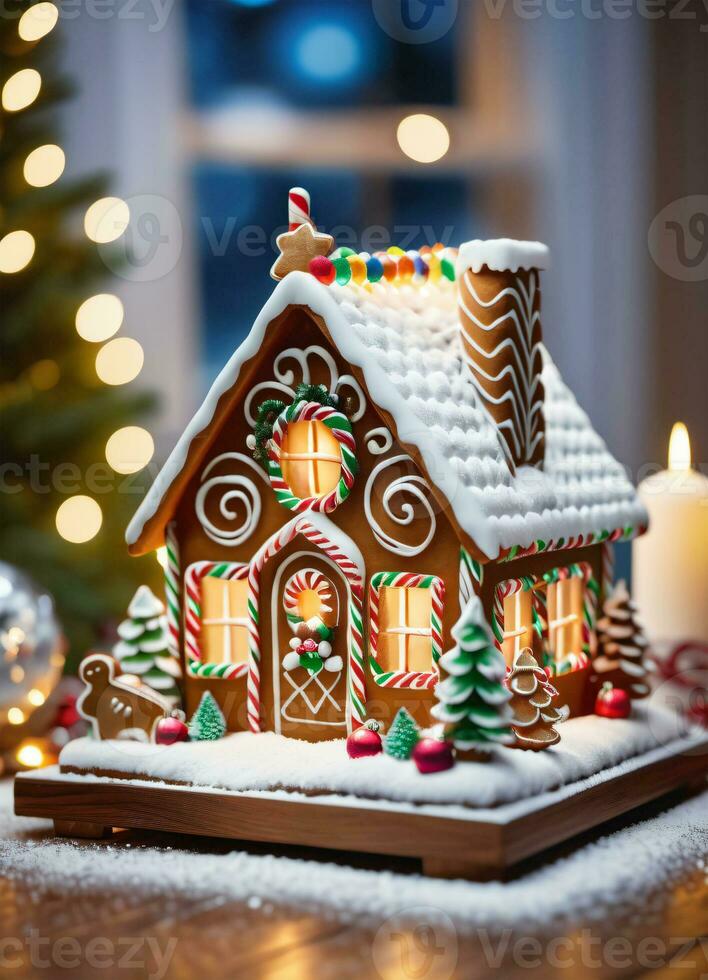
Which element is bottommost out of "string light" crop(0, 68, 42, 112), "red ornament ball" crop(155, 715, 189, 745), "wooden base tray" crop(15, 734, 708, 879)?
"wooden base tray" crop(15, 734, 708, 879)

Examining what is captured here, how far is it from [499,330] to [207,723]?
45.3 inches

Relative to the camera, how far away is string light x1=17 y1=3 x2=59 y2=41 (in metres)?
3.62

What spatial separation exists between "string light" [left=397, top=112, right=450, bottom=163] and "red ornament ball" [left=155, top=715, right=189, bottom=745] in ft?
10.2

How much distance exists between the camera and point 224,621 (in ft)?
10.2

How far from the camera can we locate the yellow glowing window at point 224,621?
Answer: 3113 millimetres

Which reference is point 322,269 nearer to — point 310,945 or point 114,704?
point 114,704

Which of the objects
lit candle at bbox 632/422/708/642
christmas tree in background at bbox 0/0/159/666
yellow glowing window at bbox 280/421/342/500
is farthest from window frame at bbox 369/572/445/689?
christmas tree in background at bbox 0/0/159/666
